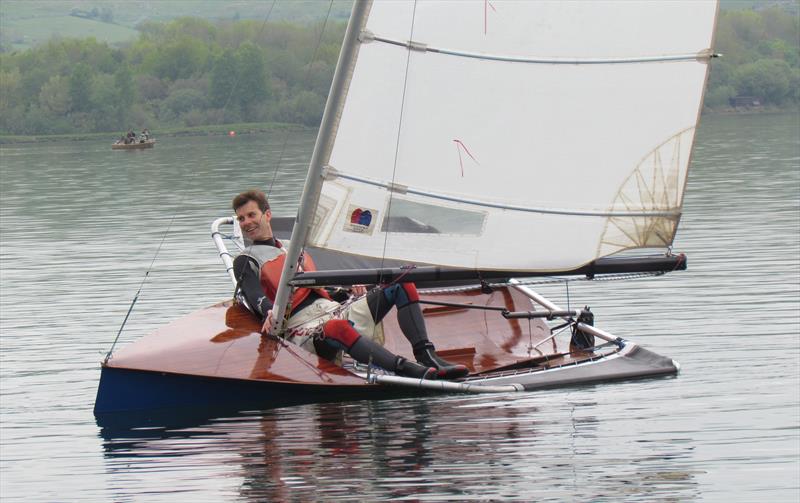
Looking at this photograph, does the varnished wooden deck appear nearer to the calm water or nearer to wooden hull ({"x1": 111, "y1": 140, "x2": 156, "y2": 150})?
the calm water

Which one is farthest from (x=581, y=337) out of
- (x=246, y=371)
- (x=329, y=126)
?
(x=329, y=126)

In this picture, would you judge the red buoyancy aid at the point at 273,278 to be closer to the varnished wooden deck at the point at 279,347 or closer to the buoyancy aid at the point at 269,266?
the buoyancy aid at the point at 269,266

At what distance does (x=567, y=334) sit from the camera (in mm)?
13500

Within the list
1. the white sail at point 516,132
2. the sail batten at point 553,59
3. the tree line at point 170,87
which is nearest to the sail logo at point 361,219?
the white sail at point 516,132

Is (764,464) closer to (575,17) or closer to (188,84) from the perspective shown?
(575,17)

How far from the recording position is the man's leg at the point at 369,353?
10.8 meters

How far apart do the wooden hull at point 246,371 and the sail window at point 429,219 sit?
1.13 meters

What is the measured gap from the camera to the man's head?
11312 mm

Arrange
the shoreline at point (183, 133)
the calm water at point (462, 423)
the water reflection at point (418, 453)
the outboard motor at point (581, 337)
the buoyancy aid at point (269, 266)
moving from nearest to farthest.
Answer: the water reflection at point (418, 453) < the calm water at point (462, 423) < the buoyancy aid at point (269, 266) < the outboard motor at point (581, 337) < the shoreline at point (183, 133)

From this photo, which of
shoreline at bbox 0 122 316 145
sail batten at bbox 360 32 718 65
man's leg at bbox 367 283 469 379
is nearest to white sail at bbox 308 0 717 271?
sail batten at bbox 360 32 718 65

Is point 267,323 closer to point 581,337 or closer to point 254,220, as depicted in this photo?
point 254,220

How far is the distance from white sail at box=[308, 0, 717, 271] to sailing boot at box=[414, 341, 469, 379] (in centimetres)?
76

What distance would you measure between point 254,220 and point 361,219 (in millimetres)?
1218

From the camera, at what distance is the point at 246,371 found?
35.0 ft
